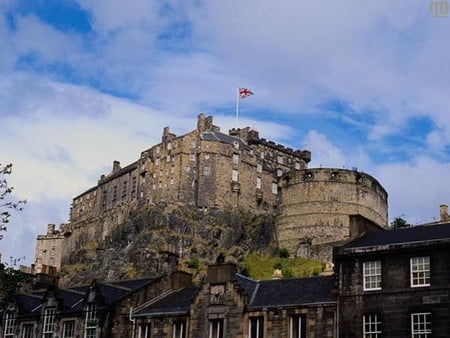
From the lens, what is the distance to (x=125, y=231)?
11306 cm

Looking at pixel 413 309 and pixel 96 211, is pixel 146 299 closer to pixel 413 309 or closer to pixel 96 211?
pixel 413 309

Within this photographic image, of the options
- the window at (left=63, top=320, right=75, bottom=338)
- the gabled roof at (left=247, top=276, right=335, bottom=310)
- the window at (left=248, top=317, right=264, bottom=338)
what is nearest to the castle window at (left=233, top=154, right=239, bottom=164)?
the window at (left=63, top=320, right=75, bottom=338)

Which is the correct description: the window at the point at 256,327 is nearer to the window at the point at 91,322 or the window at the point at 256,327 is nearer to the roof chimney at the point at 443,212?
the window at the point at 91,322

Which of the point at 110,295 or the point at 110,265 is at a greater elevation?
the point at 110,265

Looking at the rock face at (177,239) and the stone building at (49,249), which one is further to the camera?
the stone building at (49,249)

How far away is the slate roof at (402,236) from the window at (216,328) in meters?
6.78

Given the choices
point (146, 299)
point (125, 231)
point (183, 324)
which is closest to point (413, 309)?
point (183, 324)

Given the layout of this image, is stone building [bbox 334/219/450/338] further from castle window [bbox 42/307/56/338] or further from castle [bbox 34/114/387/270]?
castle [bbox 34/114/387/270]

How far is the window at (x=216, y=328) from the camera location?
3814 cm

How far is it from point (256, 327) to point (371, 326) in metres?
5.35

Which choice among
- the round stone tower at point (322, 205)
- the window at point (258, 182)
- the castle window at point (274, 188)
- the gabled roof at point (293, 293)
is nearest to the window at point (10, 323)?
the gabled roof at point (293, 293)

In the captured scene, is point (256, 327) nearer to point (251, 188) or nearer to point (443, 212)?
point (443, 212)

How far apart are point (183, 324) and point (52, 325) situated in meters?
8.35

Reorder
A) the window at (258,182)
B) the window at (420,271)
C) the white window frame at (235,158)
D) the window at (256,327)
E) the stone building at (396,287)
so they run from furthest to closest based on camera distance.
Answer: the window at (258,182)
the white window frame at (235,158)
the window at (256,327)
the window at (420,271)
the stone building at (396,287)
